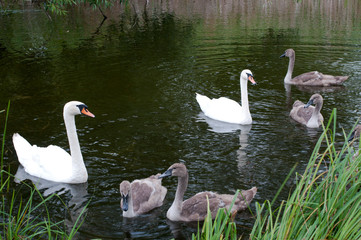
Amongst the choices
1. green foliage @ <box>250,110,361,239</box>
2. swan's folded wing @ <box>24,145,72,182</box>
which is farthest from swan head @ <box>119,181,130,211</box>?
green foliage @ <box>250,110,361,239</box>

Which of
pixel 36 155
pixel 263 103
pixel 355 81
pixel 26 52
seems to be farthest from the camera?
pixel 26 52

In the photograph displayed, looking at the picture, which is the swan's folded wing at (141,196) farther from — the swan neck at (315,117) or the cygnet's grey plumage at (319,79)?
the cygnet's grey plumage at (319,79)

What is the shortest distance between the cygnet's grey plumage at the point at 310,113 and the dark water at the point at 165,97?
0.25 meters

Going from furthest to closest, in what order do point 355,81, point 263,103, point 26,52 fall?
point 26,52
point 355,81
point 263,103

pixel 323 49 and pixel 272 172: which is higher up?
pixel 323 49

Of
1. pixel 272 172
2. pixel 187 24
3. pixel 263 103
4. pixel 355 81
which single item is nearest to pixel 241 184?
pixel 272 172

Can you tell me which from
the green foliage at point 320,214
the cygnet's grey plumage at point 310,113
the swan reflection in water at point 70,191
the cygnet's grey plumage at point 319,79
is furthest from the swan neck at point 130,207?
the cygnet's grey plumage at point 319,79

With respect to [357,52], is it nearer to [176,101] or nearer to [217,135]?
[176,101]

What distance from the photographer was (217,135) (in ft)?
33.6

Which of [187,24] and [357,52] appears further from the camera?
[187,24]

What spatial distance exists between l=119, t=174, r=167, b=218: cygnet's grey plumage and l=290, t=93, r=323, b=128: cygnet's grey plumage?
14.8 ft

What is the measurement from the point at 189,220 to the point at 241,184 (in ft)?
4.56

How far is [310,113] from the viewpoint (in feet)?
35.3

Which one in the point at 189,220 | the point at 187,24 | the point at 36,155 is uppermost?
the point at 187,24
